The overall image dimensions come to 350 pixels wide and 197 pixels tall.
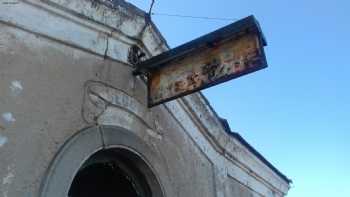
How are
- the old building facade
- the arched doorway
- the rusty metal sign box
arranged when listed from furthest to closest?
1. the arched doorway
2. the rusty metal sign box
3. the old building facade

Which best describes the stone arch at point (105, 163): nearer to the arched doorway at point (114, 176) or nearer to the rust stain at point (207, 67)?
the arched doorway at point (114, 176)

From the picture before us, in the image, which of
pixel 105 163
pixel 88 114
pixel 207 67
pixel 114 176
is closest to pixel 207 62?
pixel 207 67

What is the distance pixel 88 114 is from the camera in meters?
3.51

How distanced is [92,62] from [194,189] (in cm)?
179

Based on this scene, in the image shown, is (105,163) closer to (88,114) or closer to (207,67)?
(88,114)

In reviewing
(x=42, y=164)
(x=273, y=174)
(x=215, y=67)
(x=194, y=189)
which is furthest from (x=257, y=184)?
(x=42, y=164)

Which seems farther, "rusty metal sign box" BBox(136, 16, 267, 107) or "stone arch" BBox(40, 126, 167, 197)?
"rusty metal sign box" BBox(136, 16, 267, 107)

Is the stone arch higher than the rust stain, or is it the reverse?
the rust stain

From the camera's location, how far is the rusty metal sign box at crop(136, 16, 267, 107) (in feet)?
11.1

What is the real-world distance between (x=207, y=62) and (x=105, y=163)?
50.2 inches

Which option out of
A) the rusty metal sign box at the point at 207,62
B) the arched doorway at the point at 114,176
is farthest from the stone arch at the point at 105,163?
the rusty metal sign box at the point at 207,62

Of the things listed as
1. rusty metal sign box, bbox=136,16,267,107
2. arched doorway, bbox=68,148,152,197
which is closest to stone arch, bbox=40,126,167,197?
arched doorway, bbox=68,148,152,197

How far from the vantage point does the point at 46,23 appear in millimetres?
3475

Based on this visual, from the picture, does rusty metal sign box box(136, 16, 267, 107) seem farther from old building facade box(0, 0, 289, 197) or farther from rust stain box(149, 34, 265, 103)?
old building facade box(0, 0, 289, 197)
